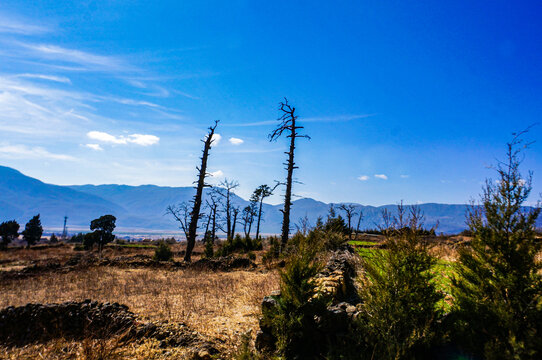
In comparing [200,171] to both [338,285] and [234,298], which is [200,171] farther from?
[338,285]

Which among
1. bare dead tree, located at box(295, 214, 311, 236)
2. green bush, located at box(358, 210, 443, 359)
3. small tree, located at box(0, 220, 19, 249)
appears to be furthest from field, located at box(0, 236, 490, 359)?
small tree, located at box(0, 220, 19, 249)

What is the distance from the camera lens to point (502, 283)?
5.34 m

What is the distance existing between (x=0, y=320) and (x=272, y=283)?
31.9 ft

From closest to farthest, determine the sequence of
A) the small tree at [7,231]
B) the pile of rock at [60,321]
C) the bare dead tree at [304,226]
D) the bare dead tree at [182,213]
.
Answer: the bare dead tree at [304,226] < the pile of rock at [60,321] < the bare dead tree at [182,213] < the small tree at [7,231]

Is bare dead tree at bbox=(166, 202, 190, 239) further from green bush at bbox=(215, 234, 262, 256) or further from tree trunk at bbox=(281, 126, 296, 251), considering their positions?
tree trunk at bbox=(281, 126, 296, 251)

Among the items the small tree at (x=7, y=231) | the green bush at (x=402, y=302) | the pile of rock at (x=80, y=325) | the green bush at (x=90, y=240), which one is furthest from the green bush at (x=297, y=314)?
the small tree at (x=7, y=231)

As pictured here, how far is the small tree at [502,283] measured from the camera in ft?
15.9

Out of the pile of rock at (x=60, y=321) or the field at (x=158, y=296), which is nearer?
the field at (x=158, y=296)

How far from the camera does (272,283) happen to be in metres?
13.3

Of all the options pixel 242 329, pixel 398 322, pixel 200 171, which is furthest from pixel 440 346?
pixel 200 171

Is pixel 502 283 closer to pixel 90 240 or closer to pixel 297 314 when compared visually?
pixel 297 314

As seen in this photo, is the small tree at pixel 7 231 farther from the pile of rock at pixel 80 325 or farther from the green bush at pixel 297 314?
the green bush at pixel 297 314

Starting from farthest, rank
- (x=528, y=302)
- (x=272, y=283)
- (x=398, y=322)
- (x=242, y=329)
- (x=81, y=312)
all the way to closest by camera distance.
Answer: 1. (x=272, y=283)
2. (x=81, y=312)
3. (x=242, y=329)
4. (x=398, y=322)
5. (x=528, y=302)

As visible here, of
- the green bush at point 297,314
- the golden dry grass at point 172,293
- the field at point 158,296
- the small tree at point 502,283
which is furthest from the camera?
the golden dry grass at point 172,293
